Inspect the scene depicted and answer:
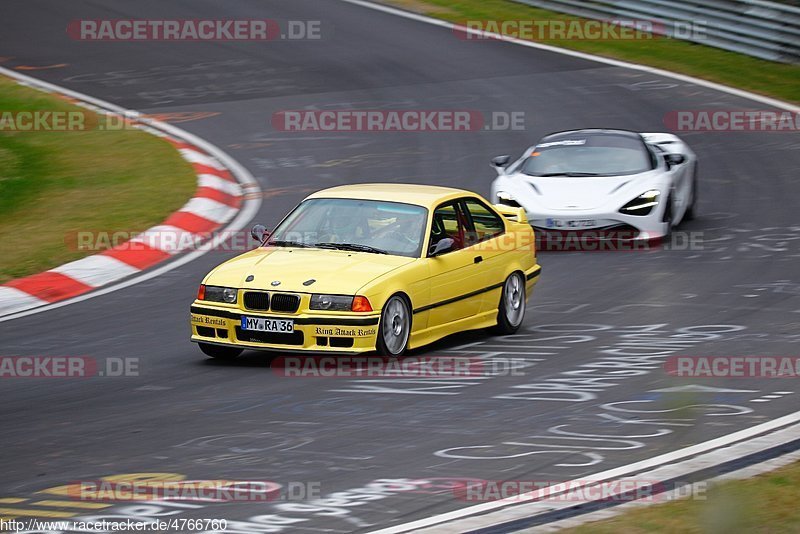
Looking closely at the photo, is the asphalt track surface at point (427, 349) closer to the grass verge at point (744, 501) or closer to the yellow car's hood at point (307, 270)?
the yellow car's hood at point (307, 270)

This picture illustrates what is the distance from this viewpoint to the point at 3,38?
92.9 feet

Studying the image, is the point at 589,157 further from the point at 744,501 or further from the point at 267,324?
the point at 744,501

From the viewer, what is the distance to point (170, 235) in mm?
15367

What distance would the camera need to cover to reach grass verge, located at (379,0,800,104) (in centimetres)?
2547

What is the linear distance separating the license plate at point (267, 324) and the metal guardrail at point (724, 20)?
62.2ft

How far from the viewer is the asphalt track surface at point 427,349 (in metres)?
7.41

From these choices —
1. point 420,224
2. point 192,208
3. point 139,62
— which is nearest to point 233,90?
point 139,62

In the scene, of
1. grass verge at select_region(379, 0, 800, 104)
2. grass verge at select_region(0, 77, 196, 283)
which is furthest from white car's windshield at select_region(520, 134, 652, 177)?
grass verge at select_region(379, 0, 800, 104)

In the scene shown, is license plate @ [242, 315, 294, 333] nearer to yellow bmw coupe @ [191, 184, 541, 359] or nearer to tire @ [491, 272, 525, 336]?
yellow bmw coupe @ [191, 184, 541, 359]

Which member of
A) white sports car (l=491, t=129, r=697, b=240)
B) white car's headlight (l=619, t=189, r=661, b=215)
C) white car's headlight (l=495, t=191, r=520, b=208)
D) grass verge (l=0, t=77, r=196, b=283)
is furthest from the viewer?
white car's headlight (l=495, t=191, r=520, b=208)

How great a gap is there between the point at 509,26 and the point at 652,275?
16.6m

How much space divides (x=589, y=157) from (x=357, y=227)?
605 centimetres

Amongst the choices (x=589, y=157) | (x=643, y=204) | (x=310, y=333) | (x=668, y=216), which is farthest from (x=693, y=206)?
(x=310, y=333)

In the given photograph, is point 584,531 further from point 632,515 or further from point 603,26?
point 603,26
